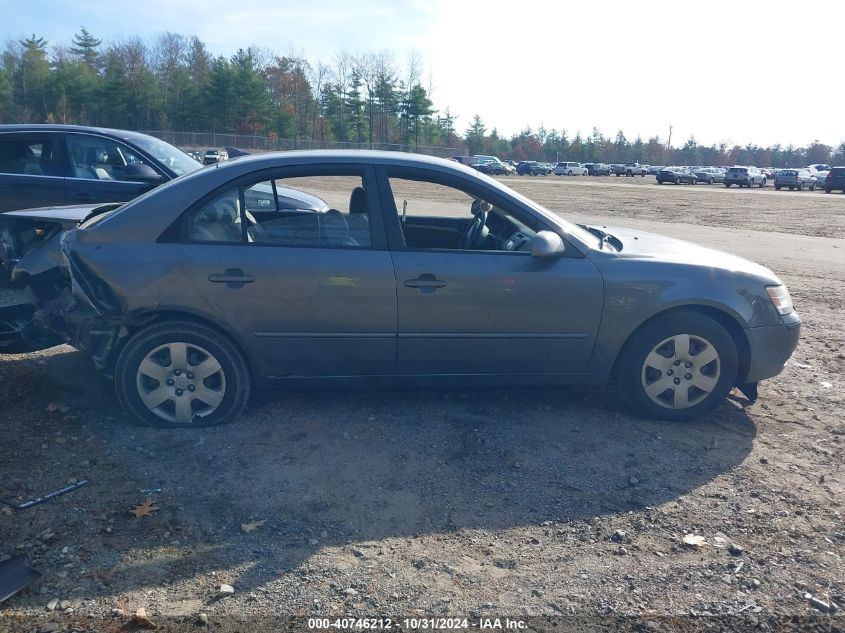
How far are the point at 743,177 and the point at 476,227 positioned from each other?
5620 centimetres

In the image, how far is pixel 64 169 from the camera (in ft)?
28.1

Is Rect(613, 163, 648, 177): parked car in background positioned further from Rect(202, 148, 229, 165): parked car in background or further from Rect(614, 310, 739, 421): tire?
Rect(614, 310, 739, 421): tire

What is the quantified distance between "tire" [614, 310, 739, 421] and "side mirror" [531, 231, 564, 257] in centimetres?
81

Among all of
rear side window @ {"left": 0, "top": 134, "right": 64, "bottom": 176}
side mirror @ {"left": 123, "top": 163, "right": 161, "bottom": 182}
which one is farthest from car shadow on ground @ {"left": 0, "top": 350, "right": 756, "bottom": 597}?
rear side window @ {"left": 0, "top": 134, "right": 64, "bottom": 176}

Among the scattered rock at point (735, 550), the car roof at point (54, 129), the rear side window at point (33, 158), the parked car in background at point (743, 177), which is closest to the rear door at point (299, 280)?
the scattered rock at point (735, 550)

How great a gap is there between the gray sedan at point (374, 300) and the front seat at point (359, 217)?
14mm

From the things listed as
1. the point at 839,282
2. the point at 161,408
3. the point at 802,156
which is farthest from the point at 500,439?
the point at 802,156

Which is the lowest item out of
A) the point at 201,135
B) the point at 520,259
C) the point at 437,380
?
the point at 437,380

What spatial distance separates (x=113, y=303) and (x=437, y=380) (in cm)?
208

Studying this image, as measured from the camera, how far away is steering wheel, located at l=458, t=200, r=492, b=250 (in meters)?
4.90

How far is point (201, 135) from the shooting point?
204 feet

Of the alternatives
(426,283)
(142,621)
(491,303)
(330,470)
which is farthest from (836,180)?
(142,621)

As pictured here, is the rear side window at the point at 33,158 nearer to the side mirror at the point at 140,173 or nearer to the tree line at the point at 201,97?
the side mirror at the point at 140,173

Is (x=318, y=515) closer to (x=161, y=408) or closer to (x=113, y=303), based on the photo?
(x=161, y=408)
